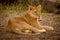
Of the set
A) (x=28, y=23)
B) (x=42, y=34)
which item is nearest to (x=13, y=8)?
(x=28, y=23)

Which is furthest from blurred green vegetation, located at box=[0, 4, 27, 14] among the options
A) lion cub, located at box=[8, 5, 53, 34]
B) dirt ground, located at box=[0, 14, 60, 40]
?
lion cub, located at box=[8, 5, 53, 34]

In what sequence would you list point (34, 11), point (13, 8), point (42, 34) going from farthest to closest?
point (13, 8)
point (34, 11)
point (42, 34)

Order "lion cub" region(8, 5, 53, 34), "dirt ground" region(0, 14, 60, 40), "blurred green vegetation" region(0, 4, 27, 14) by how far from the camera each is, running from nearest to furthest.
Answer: "dirt ground" region(0, 14, 60, 40), "lion cub" region(8, 5, 53, 34), "blurred green vegetation" region(0, 4, 27, 14)

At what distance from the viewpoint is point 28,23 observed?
2719 millimetres

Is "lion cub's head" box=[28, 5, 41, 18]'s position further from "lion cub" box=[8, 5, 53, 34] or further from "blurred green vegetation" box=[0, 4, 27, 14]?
"blurred green vegetation" box=[0, 4, 27, 14]

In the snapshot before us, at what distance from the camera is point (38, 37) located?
242cm

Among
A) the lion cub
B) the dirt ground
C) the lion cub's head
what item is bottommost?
the dirt ground

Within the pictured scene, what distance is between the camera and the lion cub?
2.58 metres

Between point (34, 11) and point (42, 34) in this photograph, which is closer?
point (42, 34)

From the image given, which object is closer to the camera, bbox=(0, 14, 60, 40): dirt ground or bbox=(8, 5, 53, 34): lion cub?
bbox=(0, 14, 60, 40): dirt ground

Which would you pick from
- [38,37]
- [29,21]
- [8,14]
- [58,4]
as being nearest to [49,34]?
[38,37]

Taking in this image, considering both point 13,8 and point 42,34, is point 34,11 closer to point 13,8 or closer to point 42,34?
point 42,34

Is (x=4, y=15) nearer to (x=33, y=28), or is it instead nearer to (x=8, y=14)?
(x=8, y=14)

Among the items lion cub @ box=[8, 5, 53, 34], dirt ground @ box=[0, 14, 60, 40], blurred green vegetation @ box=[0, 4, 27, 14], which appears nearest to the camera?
dirt ground @ box=[0, 14, 60, 40]
